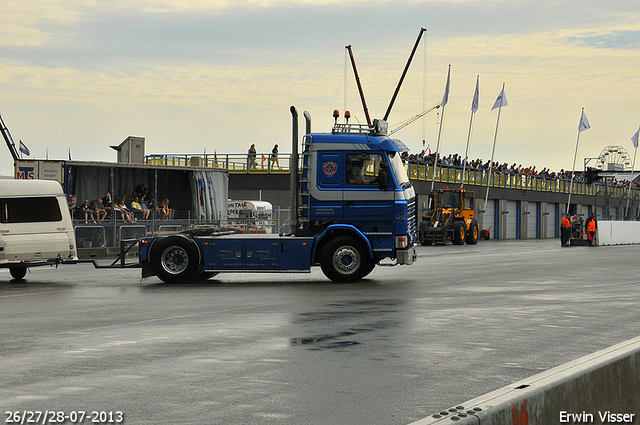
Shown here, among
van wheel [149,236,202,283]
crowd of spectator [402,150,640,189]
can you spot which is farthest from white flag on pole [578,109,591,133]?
van wheel [149,236,202,283]

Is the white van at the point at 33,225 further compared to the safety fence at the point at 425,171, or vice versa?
the safety fence at the point at 425,171

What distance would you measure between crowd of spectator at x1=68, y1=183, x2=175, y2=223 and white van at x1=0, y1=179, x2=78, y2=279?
410 inches

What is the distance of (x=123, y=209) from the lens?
104 feet

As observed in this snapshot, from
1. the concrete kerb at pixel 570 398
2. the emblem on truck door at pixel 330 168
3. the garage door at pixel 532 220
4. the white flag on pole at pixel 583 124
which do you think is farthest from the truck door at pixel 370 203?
the garage door at pixel 532 220

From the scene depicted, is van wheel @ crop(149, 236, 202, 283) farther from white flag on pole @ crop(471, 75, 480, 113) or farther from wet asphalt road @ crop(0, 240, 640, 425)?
white flag on pole @ crop(471, 75, 480, 113)

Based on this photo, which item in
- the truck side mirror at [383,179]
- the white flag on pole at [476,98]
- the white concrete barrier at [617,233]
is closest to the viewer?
the truck side mirror at [383,179]

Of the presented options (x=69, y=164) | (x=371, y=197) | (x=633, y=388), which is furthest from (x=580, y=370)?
(x=69, y=164)

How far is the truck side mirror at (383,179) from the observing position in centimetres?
1805

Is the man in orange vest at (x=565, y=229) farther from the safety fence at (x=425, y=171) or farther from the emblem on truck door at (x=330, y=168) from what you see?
the emblem on truck door at (x=330, y=168)

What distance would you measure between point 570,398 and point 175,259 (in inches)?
562

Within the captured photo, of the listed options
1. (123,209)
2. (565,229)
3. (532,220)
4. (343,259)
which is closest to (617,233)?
(565,229)

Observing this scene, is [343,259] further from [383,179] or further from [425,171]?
[425,171]

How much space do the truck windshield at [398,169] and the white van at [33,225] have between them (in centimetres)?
747

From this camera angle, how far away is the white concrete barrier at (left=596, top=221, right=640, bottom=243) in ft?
154
